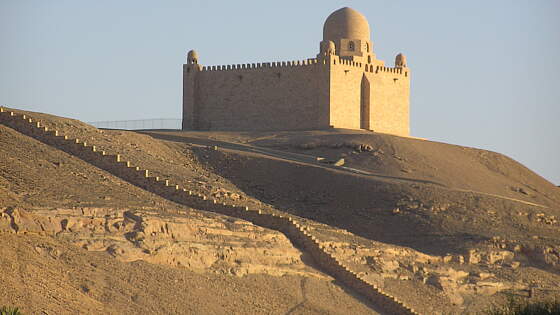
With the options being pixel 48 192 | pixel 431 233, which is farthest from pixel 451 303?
pixel 48 192

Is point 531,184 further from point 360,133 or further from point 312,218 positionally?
point 312,218

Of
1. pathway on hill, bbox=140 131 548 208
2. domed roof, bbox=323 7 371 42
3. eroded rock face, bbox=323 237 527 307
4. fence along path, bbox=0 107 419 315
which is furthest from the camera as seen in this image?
domed roof, bbox=323 7 371 42

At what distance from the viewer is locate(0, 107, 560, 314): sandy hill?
2984 cm

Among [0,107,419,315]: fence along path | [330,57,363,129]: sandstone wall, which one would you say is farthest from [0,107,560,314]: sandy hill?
[330,57,363,129]: sandstone wall

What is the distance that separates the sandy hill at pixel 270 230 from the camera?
97.9 ft

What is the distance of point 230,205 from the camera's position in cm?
3756

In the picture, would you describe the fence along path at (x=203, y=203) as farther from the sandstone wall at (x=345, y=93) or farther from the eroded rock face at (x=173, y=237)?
the sandstone wall at (x=345, y=93)

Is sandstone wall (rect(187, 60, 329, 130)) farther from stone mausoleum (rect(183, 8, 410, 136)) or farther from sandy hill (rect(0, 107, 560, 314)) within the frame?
sandy hill (rect(0, 107, 560, 314))

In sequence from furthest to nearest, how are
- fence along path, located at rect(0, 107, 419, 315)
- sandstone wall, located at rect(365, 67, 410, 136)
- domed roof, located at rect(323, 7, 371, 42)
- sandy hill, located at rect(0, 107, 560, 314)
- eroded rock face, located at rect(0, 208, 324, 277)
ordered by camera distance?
domed roof, located at rect(323, 7, 371, 42) → sandstone wall, located at rect(365, 67, 410, 136) → fence along path, located at rect(0, 107, 419, 315) → eroded rock face, located at rect(0, 208, 324, 277) → sandy hill, located at rect(0, 107, 560, 314)

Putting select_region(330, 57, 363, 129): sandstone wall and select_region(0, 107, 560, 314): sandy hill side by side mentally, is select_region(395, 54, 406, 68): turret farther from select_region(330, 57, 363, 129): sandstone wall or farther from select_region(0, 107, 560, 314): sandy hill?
select_region(0, 107, 560, 314): sandy hill

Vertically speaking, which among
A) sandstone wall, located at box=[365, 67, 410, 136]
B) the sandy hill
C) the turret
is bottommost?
the sandy hill

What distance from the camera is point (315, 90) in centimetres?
5681

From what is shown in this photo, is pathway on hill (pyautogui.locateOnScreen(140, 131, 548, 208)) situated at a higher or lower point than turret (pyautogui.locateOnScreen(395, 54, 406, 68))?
lower

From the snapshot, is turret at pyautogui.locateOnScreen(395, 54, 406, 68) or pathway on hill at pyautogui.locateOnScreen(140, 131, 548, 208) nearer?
pathway on hill at pyautogui.locateOnScreen(140, 131, 548, 208)
